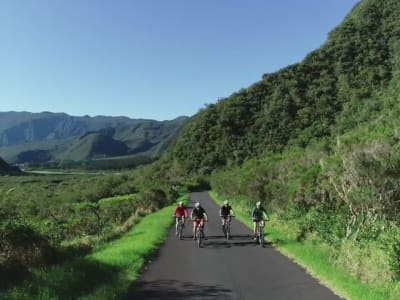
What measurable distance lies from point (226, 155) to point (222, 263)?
7800 cm

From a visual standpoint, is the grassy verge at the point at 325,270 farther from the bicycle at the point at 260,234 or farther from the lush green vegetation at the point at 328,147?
the bicycle at the point at 260,234

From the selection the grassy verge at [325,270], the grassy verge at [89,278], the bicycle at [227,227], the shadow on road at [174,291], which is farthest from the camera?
the bicycle at [227,227]

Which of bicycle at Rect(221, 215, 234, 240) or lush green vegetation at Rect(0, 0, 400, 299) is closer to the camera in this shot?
lush green vegetation at Rect(0, 0, 400, 299)

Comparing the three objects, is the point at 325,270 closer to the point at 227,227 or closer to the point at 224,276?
the point at 224,276

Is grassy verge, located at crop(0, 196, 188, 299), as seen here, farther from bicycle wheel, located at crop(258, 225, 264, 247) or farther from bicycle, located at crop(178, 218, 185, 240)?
bicycle, located at crop(178, 218, 185, 240)

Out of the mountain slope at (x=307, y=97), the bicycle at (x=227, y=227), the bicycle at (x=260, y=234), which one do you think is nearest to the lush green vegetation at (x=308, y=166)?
the mountain slope at (x=307, y=97)

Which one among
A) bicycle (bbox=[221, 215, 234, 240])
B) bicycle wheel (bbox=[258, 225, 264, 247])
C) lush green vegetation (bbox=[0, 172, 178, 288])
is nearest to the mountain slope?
lush green vegetation (bbox=[0, 172, 178, 288])

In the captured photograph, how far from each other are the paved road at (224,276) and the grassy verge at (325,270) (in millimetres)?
290

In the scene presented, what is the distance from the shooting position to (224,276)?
13031 mm

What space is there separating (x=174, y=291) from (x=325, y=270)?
4.08 m

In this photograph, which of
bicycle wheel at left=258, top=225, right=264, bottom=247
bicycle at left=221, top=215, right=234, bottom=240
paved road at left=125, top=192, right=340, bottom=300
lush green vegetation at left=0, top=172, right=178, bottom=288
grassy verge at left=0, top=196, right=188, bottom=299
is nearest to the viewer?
grassy verge at left=0, top=196, right=188, bottom=299

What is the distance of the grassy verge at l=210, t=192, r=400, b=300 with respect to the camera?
34.0ft

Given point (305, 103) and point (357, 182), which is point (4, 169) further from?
point (357, 182)

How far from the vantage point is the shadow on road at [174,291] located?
10.8 m
